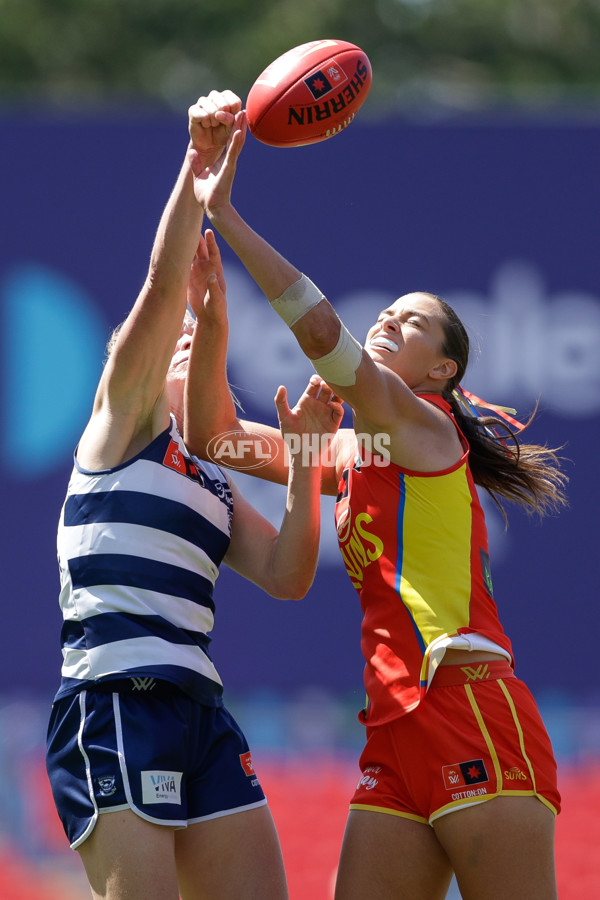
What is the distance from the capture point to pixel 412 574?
3.02 metres

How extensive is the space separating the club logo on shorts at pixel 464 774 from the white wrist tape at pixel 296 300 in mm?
1196

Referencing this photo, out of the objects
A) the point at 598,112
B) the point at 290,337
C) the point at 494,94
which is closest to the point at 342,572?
the point at 290,337

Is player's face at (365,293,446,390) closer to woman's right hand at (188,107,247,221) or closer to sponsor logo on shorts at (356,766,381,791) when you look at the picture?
woman's right hand at (188,107,247,221)

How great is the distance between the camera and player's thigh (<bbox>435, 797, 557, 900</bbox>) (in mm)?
2768

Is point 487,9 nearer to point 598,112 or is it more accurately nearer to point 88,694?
point 598,112

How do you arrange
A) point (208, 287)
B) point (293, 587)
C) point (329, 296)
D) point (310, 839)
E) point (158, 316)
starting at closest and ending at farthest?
1. point (158, 316)
2. point (293, 587)
3. point (208, 287)
4. point (310, 839)
5. point (329, 296)

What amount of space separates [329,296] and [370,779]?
4527mm

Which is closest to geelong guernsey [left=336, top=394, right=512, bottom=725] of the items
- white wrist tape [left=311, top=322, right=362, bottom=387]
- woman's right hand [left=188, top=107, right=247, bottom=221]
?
white wrist tape [left=311, top=322, right=362, bottom=387]

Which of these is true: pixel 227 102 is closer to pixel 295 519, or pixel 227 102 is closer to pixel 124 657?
pixel 295 519

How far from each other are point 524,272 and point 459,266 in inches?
16.3

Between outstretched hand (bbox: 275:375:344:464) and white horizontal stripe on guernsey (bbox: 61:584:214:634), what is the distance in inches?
24.1

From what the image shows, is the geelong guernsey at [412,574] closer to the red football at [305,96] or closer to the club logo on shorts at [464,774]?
the club logo on shorts at [464,774]

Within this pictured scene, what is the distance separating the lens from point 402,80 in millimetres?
20016

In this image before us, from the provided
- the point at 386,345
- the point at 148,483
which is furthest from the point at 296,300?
the point at 148,483
